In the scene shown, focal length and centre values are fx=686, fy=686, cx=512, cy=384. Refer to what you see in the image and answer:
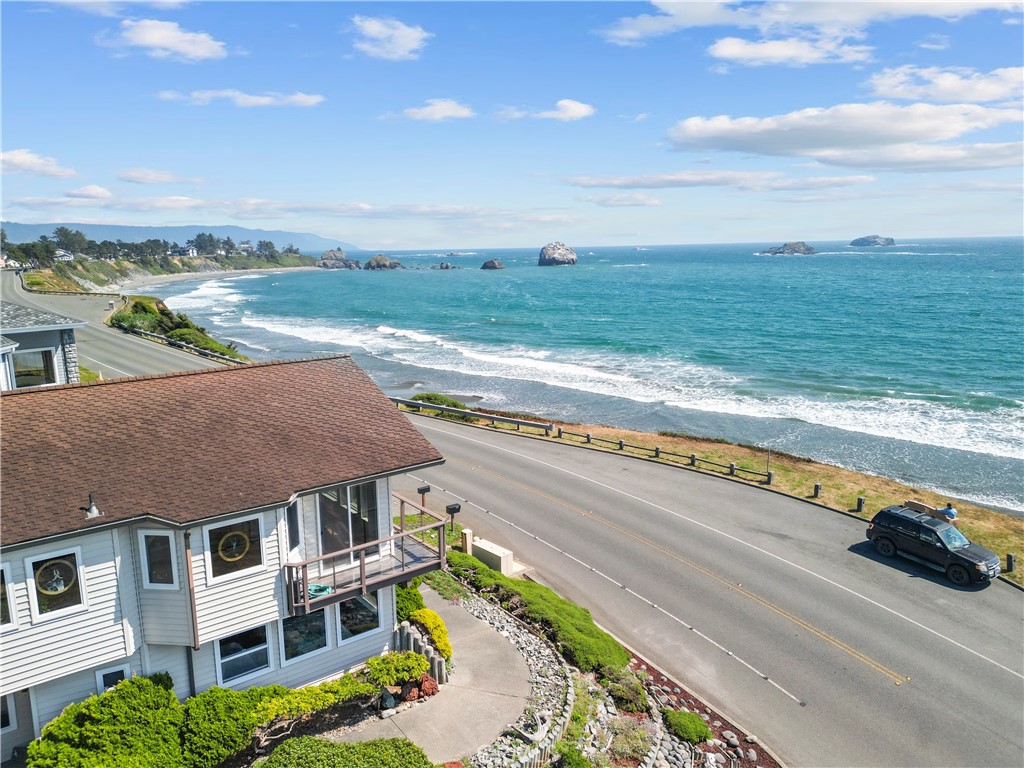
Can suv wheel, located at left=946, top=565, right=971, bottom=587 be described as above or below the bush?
below

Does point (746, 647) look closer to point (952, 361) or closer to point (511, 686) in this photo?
point (511, 686)

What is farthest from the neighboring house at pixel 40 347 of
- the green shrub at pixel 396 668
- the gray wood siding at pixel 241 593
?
the green shrub at pixel 396 668

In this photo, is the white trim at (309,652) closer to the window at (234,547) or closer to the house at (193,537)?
the house at (193,537)

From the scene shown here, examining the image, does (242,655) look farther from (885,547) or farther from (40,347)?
(885,547)

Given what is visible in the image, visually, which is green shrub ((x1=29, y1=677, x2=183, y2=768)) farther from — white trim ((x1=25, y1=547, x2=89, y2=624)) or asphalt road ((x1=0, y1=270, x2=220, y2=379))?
asphalt road ((x1=0, y1=270, x2=220, y2=379))

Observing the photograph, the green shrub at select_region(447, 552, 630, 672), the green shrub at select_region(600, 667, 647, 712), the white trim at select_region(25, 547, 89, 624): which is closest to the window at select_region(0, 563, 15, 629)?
the white trim at select_region(25, 547, 89, 624)

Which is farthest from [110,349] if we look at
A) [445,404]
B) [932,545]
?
[932,545]
